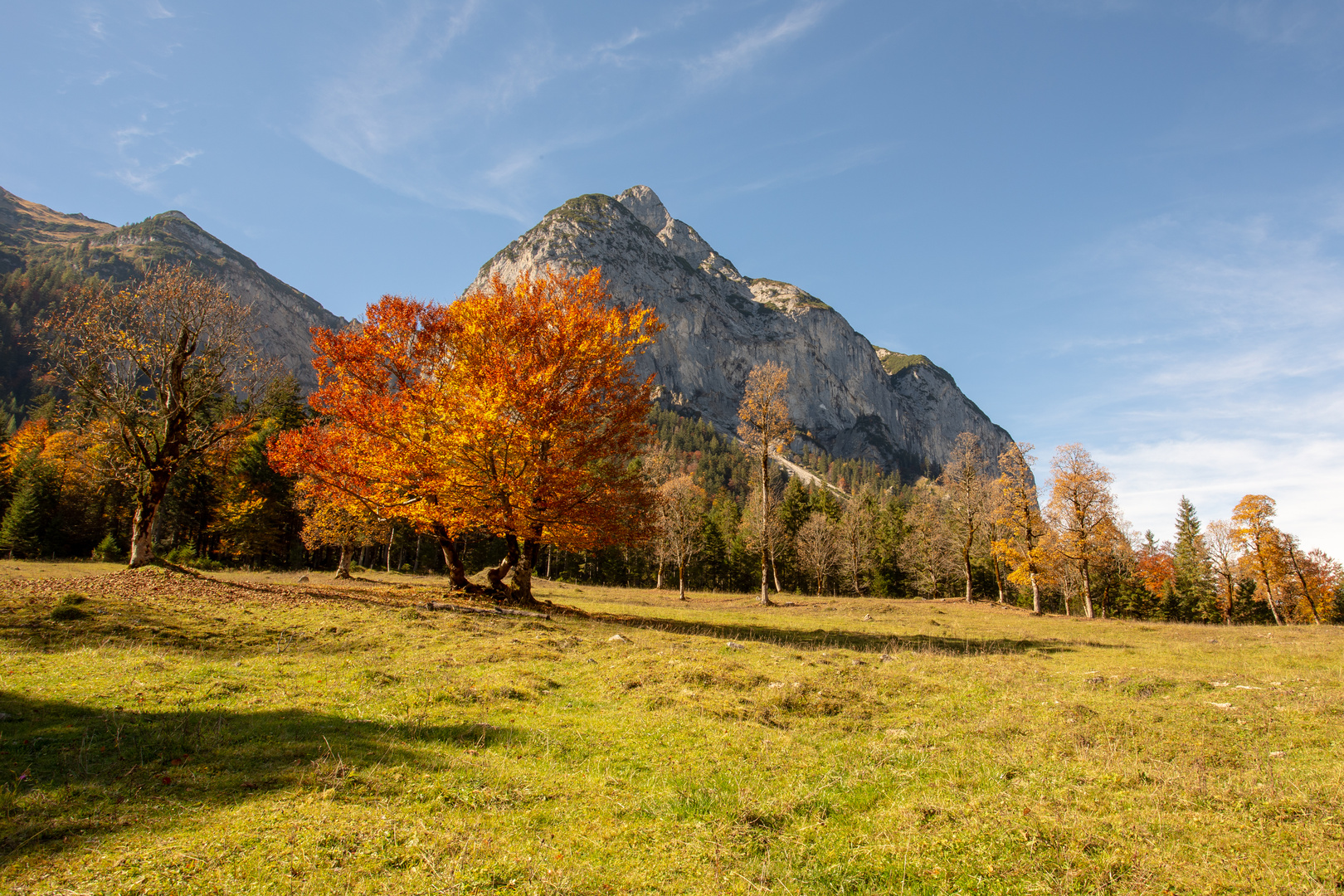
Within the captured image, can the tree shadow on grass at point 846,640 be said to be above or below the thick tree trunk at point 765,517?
below

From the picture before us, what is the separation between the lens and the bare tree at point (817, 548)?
62.1 m

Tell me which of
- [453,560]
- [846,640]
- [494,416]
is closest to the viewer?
[494,416]

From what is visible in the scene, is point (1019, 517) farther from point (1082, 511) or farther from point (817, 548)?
point (817, 548)

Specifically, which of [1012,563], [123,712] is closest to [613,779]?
[123,712]

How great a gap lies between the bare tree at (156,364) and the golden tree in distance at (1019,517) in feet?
158

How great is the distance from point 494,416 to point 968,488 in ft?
143

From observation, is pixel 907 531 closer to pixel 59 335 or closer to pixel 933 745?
pixel 933 745

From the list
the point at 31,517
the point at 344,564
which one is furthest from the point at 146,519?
the point at 31,517

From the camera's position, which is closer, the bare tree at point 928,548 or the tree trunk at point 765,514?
the tree trunk at point 765,514

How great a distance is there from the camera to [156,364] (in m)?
22.3

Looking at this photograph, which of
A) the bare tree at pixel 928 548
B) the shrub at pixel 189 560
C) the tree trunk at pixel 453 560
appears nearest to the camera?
the tree trunk at pixel 453 560

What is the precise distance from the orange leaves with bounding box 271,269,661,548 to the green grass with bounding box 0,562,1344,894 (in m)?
7.07

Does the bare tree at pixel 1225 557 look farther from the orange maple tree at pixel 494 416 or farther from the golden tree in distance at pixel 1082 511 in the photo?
the orange maple tree at pixel 494 416

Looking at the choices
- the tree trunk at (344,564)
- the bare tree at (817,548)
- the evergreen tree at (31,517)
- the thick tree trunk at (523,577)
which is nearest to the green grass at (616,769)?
the thick tree trunk at (523,577)
